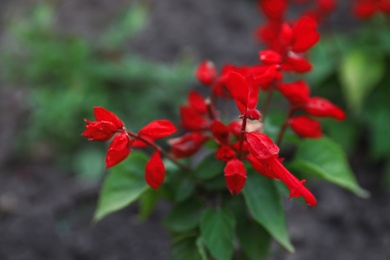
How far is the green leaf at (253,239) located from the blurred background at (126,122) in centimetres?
78

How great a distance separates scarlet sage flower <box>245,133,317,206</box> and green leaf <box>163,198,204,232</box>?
0.51 m

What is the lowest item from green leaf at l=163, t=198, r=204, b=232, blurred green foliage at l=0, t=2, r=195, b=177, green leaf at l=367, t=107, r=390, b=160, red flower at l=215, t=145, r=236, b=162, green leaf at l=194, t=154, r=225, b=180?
green leaf at l=367, t=107, r=390, b=160

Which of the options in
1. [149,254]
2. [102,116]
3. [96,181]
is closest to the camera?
[102,116]

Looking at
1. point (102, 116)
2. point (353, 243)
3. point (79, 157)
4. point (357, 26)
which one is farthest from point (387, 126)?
point (102, 116)

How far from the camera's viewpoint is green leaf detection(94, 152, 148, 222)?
5.82ft

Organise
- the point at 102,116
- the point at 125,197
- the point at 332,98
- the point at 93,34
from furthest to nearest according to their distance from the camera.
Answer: the point at 93,34 < the point at 332,98 < the point at 125,197 < the point at 102,116

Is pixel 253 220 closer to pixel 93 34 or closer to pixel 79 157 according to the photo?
pixel 79 157

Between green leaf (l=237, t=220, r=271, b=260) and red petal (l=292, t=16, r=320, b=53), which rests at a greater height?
red petal (l=292, t=16, r=320, b=53)

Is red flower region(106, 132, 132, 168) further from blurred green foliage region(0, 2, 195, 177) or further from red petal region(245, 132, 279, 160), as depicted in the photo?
blurred green foliage region(0, 2, 195, 177)

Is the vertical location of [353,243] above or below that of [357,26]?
below

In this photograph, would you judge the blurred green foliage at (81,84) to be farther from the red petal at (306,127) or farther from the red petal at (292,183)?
the red petal at (292,183)

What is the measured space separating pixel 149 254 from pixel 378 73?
163 cm

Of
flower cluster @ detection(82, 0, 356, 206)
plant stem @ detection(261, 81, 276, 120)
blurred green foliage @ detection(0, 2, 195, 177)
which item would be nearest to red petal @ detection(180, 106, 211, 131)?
flower cluster @ detection(82, 0, 356, 206)

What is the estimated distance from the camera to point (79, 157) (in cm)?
325
